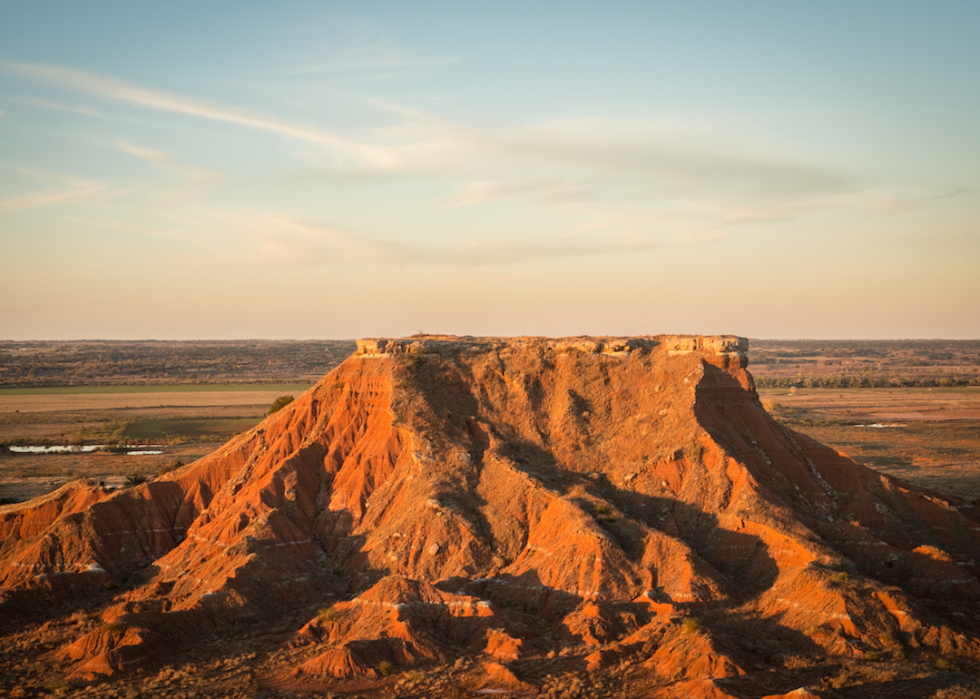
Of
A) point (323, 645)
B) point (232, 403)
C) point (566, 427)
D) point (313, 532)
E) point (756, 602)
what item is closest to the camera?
point (323, 645)

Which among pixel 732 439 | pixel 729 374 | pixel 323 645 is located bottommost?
pixel 323 645

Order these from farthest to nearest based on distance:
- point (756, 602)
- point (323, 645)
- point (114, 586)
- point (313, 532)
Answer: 1. point (313, 532)
2. point (114, 586)
3. point (756, 602)
4. point (323, 645)

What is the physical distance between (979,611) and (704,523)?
1294cm

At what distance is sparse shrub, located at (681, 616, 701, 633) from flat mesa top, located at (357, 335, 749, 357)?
2092cm

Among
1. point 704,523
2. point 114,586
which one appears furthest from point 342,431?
point 704,523

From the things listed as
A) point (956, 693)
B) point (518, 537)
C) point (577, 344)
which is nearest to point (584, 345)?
point (577, 344)

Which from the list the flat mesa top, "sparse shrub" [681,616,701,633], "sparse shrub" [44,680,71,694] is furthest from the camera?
the flat mesa top

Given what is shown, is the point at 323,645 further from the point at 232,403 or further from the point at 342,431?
the point at 232,403

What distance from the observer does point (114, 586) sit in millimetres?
44875

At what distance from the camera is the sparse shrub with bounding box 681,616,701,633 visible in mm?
36219

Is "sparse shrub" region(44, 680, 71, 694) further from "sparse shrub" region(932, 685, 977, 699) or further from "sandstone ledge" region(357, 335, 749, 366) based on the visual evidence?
"sparse shrub" region(932, 685, 977, 699)

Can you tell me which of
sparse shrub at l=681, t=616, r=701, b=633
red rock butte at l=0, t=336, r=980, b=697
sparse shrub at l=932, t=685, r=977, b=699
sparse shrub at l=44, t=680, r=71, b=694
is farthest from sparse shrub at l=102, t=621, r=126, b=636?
sparse shrub at l=932, t=685, r=977, b=699

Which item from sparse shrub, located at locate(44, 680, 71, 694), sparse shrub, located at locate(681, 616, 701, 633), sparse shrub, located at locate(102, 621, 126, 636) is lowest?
sparse shrub, located at locate(44, 680, 71, 694)

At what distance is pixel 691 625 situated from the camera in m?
36.4
